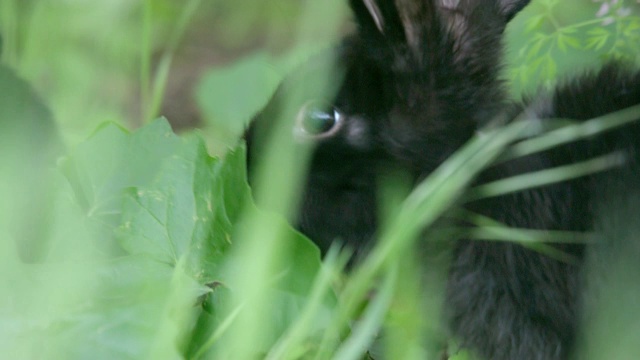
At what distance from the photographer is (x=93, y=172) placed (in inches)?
32.3

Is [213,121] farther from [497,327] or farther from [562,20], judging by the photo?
[497,327]

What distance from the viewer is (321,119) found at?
98cm

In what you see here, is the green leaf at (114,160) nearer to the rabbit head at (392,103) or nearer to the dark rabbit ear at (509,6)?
the rabbit head at (392,103)

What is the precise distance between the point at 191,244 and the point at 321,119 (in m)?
0.31

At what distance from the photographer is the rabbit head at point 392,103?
0.94 metres

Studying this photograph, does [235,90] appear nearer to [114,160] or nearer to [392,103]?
[392,103]

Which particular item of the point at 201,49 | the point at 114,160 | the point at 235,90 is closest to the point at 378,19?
the point at 114,160

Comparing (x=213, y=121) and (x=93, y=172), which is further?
(x=213, y=121)

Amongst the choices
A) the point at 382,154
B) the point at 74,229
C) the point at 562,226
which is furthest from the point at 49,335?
the point at 562,226

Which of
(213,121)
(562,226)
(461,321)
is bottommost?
(213,121)

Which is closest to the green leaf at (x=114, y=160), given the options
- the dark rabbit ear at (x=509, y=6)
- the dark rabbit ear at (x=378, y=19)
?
the dark rabbit ear at (x=378, y=19)

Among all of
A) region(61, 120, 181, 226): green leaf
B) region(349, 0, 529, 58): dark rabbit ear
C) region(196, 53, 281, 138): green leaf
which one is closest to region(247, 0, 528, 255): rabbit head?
region(349, 0, 529, 58): dark rabbit ear

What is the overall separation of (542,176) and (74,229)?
0.52 meters

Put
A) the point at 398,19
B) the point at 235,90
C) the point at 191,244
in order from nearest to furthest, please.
→ the point at 191,244, the point at 398,19, the point at 235,90
